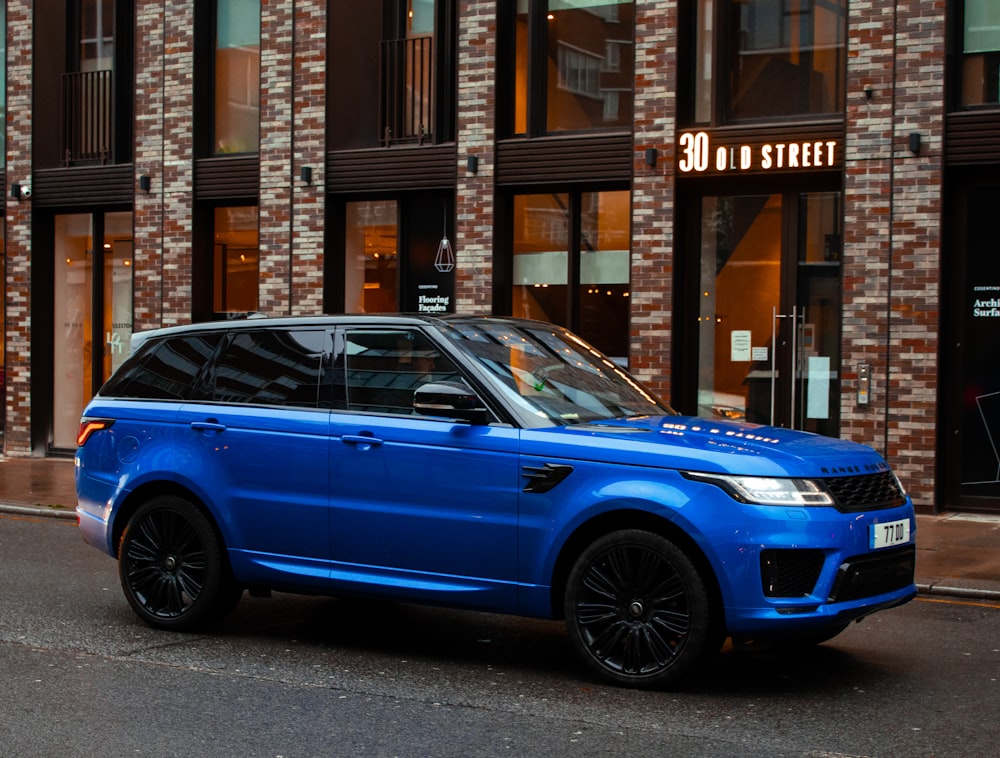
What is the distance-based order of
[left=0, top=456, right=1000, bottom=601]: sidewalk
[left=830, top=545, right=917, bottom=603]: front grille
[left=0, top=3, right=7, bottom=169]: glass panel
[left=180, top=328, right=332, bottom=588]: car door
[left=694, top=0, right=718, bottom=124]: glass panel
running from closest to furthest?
[left=830, top=545, right=917, bottom=603]: front grille < [left=180, top=328, right=332, bottom=588]: car door < [left=0, top=456, right=1000, bottom=601]: sidewalk < [left=694, top=0, right=718, bottom=124]: glass panel < [left=0, top=3, right=7, bottom=169]: glass panel

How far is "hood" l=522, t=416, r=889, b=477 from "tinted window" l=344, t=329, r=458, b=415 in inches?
30.8

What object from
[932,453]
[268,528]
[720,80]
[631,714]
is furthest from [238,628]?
[720,80]

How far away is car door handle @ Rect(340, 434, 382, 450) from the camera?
23.9 ft

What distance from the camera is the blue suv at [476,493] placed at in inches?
251

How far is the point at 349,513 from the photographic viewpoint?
24.2ft

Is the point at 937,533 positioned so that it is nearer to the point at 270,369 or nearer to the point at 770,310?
the point at 770,310

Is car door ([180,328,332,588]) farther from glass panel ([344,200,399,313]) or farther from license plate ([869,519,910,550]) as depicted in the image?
glass panel ([344,200,399,313])

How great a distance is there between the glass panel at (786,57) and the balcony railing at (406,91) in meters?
4.05

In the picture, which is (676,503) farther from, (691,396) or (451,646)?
(691,396)

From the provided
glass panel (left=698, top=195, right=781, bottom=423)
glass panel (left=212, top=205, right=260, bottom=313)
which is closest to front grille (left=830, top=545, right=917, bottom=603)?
glass panel (left=698, top=195, right=781, bottom=423)

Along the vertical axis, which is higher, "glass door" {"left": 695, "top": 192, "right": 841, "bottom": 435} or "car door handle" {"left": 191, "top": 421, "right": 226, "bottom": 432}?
"glass door" {"left": 695, "top": 192, "right": 841, "bottom": 435}

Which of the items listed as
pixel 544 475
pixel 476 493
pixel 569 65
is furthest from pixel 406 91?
pixel 544 475

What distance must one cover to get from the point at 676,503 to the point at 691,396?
9.36 meters

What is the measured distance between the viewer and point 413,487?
7152 millimetres
